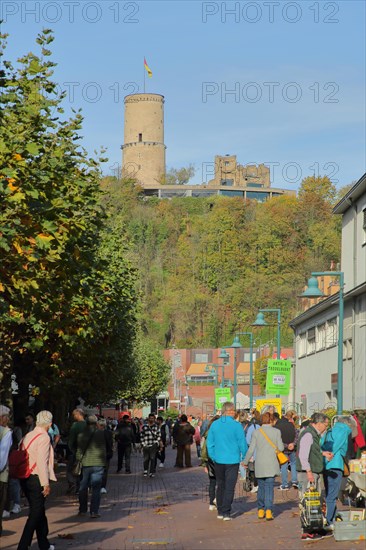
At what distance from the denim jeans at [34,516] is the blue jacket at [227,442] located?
451 centimetres

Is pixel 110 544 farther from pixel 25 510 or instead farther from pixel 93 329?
pixel 93 329

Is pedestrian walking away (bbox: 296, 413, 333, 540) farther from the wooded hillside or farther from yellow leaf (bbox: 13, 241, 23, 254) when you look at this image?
the wooded hillside

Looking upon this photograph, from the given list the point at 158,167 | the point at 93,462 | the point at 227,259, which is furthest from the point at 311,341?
the point at 158,167

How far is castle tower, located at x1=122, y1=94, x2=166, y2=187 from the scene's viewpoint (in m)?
165

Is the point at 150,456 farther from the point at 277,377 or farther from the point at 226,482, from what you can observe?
the point at 226,482

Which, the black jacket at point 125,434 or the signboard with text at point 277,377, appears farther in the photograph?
the signboard with text at point 277,377

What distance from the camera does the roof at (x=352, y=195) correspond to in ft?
127

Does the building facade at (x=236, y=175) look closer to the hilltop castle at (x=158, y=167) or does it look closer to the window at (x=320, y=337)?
the hilltop castle at (x=158, y=167)

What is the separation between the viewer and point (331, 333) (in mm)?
50281

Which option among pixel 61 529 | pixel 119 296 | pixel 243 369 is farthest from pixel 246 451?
pixel 243 369

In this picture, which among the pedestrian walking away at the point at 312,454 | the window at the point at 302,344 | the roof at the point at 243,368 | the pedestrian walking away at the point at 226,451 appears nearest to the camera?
the pedestrian walking away at the point at 312,454

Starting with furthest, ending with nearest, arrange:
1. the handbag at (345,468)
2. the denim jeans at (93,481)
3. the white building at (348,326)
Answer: the white building at (348,326) → the denim jeans at (93,481) → the handbag at (345,468)

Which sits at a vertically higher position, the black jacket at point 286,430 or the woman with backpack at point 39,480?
the black jacket at point 286,430

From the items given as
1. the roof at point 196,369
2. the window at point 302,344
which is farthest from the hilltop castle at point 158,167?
the window at point 302,344
